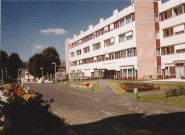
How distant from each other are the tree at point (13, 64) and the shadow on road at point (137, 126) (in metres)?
63.2

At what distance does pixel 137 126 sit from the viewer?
22.1ft

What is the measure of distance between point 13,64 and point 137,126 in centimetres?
6726

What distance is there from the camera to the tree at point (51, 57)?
60625 millimetres

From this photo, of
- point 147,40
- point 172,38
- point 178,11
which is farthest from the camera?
point 147,40

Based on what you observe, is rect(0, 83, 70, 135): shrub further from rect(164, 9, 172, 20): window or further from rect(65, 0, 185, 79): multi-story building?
rect(164, 9, 172, 20): window

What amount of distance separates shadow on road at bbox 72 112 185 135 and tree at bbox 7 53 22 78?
6319 cm

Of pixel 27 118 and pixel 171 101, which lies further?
pixel 171 101

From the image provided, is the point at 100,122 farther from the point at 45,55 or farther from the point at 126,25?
the point at 45,55

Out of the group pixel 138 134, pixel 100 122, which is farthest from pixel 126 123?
pixel 138 134

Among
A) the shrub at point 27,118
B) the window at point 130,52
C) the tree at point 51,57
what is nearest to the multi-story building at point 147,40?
the window at point 130,52

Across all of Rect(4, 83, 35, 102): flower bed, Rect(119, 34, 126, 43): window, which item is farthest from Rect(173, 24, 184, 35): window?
Rect(4, 83, 35, 102): flower bed

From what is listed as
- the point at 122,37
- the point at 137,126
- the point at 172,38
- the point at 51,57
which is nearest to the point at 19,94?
the point at 137,126

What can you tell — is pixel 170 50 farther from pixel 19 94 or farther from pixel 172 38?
pixel 19 94

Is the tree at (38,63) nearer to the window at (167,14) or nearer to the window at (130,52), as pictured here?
the window at (130,52)
